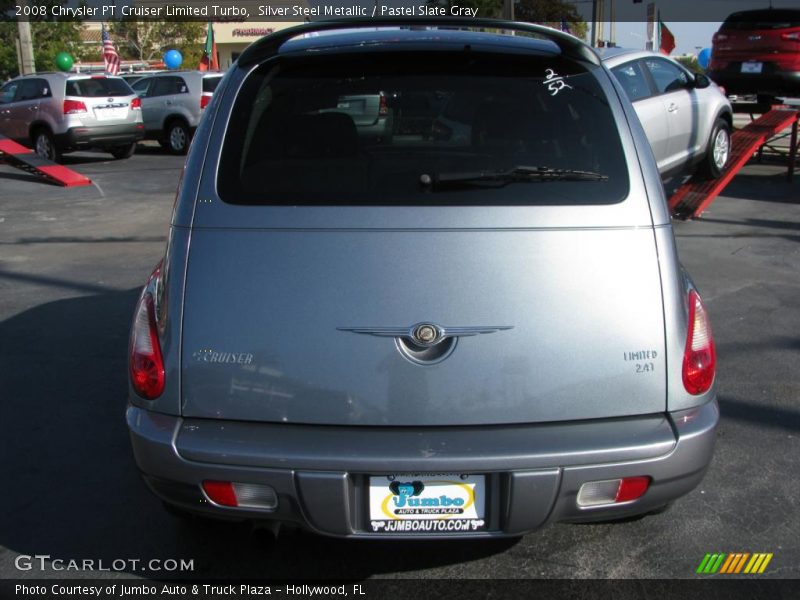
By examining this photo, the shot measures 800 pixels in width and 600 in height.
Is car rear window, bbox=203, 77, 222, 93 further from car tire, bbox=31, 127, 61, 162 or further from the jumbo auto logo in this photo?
the jumbo auto logo

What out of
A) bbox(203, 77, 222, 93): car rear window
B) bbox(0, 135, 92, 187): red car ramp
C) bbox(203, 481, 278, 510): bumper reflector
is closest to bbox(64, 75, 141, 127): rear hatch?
bbox(203, 77, 222, 93): car rear window

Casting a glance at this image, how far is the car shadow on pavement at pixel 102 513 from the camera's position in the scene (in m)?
3.05

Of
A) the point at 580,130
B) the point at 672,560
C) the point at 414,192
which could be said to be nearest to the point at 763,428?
the point at 672,560

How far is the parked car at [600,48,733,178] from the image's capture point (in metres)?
8.29

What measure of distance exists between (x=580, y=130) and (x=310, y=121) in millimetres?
925

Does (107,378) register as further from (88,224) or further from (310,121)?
(88,224)

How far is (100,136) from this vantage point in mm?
16219

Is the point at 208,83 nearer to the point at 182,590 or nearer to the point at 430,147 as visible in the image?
the point at 430,147

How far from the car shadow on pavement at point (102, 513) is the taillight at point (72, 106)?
12.1 metres

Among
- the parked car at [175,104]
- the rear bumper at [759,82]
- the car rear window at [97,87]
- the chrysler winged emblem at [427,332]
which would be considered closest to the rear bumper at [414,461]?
the chrysler winged emblem at [427,332]

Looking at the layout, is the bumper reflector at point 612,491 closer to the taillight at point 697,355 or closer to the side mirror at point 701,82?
the taillight at point 697,355

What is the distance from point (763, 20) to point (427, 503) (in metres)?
12.2

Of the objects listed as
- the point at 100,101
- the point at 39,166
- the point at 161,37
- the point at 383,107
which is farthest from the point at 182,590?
the point at 161,37

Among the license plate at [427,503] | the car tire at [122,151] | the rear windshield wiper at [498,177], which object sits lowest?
the car tire at [122,151]
